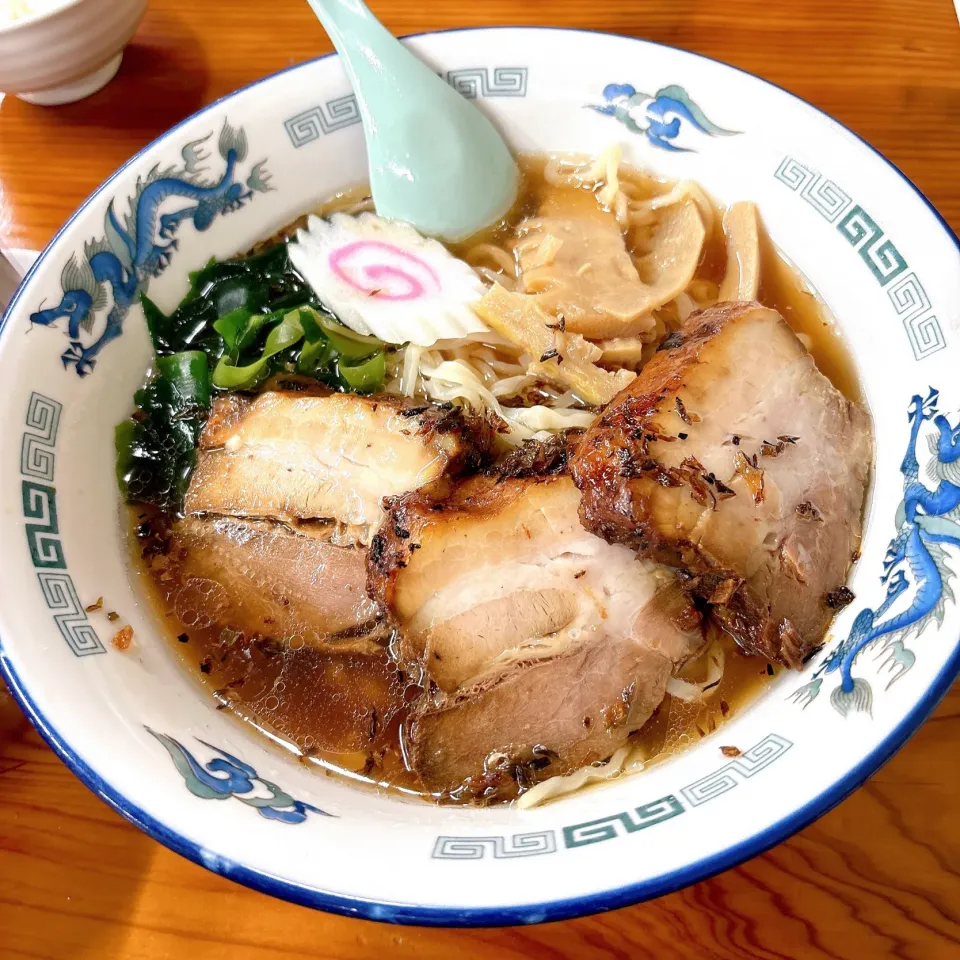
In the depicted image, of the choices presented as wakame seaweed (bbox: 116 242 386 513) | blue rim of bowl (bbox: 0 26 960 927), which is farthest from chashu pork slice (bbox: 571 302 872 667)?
wakame seaweed (bbox: 116 242 386 513)

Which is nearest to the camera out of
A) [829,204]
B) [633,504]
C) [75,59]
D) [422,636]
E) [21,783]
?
[633,504]

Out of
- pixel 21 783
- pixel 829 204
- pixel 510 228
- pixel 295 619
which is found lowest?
pixel 21 783

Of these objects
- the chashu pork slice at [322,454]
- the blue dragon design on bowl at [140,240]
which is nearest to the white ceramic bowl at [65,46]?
the blue dragon design on bowl at [140,240]

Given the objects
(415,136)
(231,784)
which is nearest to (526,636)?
(231,784)

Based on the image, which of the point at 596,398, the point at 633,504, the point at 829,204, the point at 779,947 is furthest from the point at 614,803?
the point at 829,204

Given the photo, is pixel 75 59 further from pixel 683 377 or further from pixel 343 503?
pixel 683 377

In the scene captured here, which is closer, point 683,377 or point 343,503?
point 683,377

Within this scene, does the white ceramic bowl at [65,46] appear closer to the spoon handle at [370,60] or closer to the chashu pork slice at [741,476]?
the spoon handle at [370,60]
